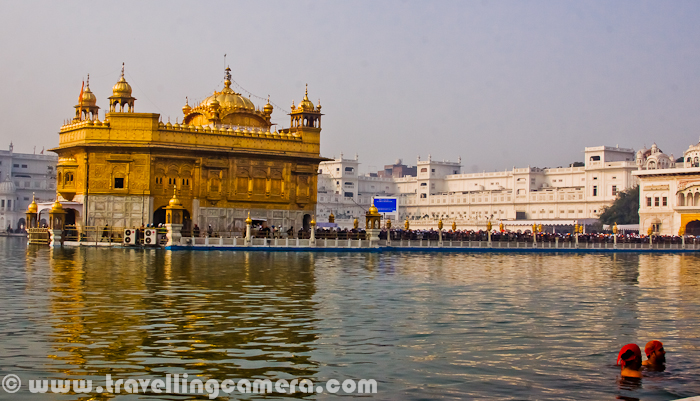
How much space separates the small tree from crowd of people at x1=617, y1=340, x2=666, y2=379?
85967mm

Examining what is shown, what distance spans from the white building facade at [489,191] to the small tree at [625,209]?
6.66 metres

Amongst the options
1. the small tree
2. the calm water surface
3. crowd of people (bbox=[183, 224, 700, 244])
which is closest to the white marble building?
the small tree

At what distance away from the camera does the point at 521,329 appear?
13.7 m

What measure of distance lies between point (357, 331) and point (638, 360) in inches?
178

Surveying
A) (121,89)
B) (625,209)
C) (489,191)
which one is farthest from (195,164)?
(489,191)

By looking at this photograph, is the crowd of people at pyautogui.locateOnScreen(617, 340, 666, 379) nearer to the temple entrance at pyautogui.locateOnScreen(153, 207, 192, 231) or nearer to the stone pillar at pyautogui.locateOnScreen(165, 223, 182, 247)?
the stone pillar at pyautogui.locateOnScreen(165, 223, 182, 247)

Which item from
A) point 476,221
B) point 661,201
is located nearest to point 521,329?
point 661,201

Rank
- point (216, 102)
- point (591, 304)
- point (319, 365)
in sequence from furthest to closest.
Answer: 1. point (216, 102)
2. point (591, 304)
3. point (319, 365)

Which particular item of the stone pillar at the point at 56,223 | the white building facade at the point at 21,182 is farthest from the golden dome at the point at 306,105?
the white building facade at the point at 21,182

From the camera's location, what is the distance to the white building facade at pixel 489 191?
10550cm

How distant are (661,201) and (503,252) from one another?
111 ft

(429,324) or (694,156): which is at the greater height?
(694,156)

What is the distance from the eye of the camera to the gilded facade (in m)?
45.5

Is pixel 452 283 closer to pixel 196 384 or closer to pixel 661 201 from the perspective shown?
pixel 196 384
